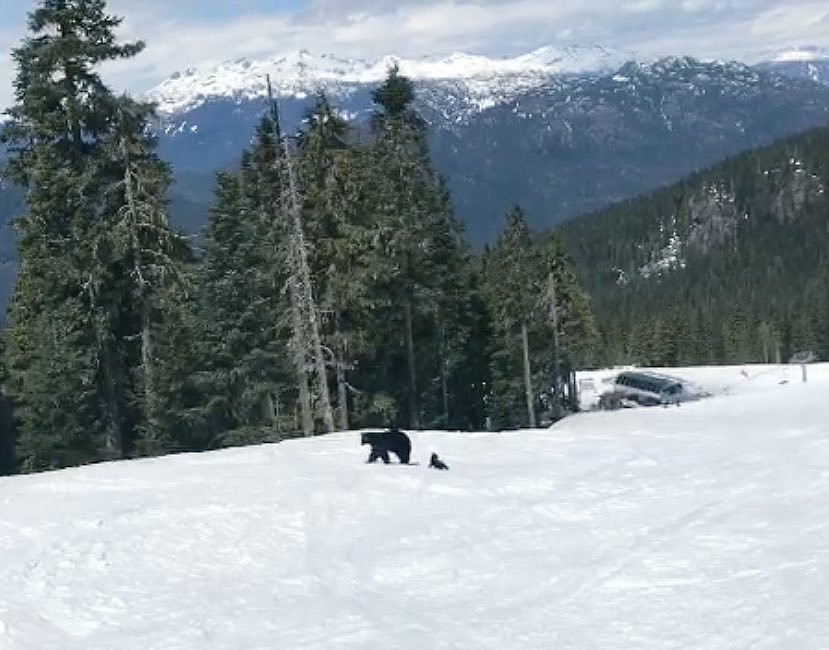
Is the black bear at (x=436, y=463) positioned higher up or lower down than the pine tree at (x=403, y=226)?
lower down

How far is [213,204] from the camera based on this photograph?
128ft

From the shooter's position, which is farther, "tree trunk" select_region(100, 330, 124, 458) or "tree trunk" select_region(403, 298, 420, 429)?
"tree trunk" select_region(403, 298, 420, 429)

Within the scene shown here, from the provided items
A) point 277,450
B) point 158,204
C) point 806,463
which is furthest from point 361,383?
point 806,463

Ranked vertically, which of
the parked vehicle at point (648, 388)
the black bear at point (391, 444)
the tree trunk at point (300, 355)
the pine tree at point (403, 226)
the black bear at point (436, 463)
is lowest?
the parked vehicle at point (648, 388)

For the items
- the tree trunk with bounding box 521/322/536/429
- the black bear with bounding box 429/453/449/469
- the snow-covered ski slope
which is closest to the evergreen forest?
the tree trunk with bounding box 521/322/536/429

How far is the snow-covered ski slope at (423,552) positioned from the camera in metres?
11.4

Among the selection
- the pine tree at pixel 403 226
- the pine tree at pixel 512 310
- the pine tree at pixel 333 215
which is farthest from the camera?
the pine tree at pixel 512 310

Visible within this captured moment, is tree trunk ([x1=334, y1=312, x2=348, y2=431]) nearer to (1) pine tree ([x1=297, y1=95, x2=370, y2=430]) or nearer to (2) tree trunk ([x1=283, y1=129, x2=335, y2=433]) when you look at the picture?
(1) pine tree ([x1=297, y1=95, x2=370, y2=430])

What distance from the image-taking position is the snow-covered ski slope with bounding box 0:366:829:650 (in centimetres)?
1144

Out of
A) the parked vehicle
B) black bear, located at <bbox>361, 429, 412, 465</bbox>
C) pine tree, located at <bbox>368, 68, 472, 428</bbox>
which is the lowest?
the parked vehicle

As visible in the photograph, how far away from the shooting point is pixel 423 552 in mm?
14672

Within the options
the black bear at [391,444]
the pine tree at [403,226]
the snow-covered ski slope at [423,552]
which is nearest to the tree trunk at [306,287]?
the pine tree at [403,226]

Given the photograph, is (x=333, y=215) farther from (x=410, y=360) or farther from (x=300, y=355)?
(x=410, y=360)

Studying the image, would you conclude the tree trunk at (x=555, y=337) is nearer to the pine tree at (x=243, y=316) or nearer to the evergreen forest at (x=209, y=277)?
the evergreen forest at (x=209, y=277)
